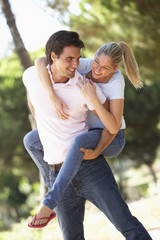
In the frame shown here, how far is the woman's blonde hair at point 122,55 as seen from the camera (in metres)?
2.44

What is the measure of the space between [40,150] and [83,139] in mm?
511

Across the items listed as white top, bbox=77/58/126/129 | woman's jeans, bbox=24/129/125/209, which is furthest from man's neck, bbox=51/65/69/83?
woman's jeans, bbox=24/129/125/209

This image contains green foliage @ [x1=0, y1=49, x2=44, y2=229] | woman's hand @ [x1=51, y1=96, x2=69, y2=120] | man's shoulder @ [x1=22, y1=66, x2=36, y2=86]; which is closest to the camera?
woman's hand @ [x1=51, y1=96, x2=69, y2=120]

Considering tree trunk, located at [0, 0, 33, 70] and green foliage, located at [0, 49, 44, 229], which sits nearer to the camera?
tree trunk, located at [0, 0, 33, 70]

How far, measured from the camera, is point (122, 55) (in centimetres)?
256

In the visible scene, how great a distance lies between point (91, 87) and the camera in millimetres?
2318

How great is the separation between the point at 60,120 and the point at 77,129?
0.13m

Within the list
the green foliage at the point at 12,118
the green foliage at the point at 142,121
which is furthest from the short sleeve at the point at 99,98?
the green foliage at the point at 142,121

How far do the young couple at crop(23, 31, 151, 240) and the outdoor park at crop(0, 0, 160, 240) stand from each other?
1149 mm

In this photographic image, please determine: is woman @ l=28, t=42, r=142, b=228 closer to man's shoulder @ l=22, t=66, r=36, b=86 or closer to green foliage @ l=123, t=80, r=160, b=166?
man's shoulder @ l=22, t=66, r=36, b=86

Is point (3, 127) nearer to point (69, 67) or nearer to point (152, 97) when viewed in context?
point (152, 97)

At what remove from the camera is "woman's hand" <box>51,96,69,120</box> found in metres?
2.33

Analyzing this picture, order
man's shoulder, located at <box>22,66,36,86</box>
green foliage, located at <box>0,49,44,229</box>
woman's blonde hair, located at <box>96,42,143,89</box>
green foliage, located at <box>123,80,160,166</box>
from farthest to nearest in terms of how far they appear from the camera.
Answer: green foliage, located at <box>123,80,160,166</box> → green foliage, located at <box>0,49,44,229</box> → man's shoulder, located at <box>22,66,36,86</box> → woman's blonde hair, located at <box>96,42,143,89</box>

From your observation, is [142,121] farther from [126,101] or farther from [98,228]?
[98,228]
